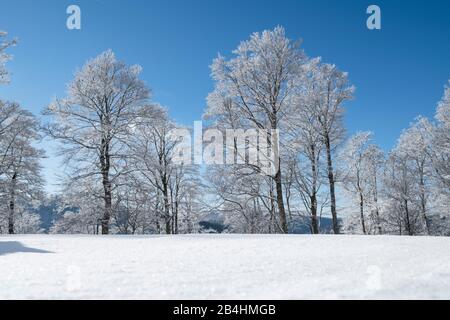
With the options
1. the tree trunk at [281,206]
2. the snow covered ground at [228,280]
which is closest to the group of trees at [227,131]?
the tree trunk at [281,206]

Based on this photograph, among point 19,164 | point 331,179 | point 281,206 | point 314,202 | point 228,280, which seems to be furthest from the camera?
point 19,164

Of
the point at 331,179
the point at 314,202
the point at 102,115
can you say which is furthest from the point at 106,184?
the point at 331,179

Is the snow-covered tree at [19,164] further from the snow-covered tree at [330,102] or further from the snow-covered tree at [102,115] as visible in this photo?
the snow-covered tree at [330,102]

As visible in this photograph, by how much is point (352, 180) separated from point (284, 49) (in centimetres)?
690

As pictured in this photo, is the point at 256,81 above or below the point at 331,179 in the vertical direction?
above

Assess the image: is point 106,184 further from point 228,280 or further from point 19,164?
point 228,280

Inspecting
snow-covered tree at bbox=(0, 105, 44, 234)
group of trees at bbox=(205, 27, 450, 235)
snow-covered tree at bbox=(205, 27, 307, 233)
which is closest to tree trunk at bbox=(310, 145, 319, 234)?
group of trees at bbox=(205, 27, 450, 235)

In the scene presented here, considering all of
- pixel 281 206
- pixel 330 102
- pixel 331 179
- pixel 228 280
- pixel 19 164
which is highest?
pixel 330 102

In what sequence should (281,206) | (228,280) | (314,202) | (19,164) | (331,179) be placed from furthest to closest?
1. (19,164)
2. (314,202)
3. (331,179)
4. (281,206)
5. (228,280)

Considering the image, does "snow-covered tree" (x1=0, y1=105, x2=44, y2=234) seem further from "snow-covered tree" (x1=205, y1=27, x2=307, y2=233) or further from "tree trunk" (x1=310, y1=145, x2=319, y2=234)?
"tree trunk" (x1=310, y1=145, x2=319, y2=234)

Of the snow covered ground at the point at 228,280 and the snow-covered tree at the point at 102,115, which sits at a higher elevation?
the snow-covered tree at the point at 102,115

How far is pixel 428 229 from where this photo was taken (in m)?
23.7
